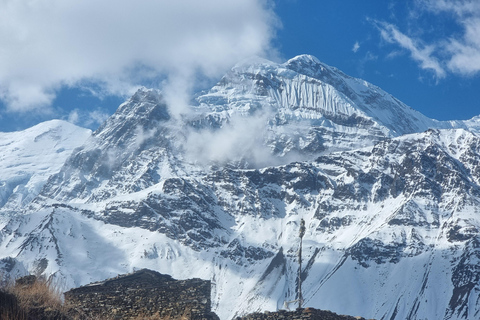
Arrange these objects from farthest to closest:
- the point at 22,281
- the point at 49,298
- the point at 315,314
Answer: the point at 22,281 < the point at 49,298 < the point at 315,314

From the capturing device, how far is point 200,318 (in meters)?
36.3

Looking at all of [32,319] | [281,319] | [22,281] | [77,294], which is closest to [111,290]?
[77,294]

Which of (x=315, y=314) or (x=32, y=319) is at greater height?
(x=315, y=314)

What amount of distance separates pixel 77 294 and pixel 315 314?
12.9m

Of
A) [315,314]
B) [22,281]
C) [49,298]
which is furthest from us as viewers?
[22,281]

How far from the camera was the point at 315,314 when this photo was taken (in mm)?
33156

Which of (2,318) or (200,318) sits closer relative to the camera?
(2,318)

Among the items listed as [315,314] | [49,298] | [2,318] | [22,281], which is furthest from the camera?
[22,281]

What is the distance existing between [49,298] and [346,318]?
12750 mm

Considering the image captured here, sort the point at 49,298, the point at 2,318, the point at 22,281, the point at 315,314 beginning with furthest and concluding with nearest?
the point at 22,281 → the point at 49,298 → the point at 315,314 → the point at 2,318

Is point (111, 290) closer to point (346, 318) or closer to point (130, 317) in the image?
point (130, 317)

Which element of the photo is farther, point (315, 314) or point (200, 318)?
point (200, 318)

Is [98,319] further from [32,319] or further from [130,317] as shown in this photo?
[32,319]

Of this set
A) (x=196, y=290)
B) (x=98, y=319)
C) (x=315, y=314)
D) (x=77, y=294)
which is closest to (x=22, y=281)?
(x=77, y=294)
